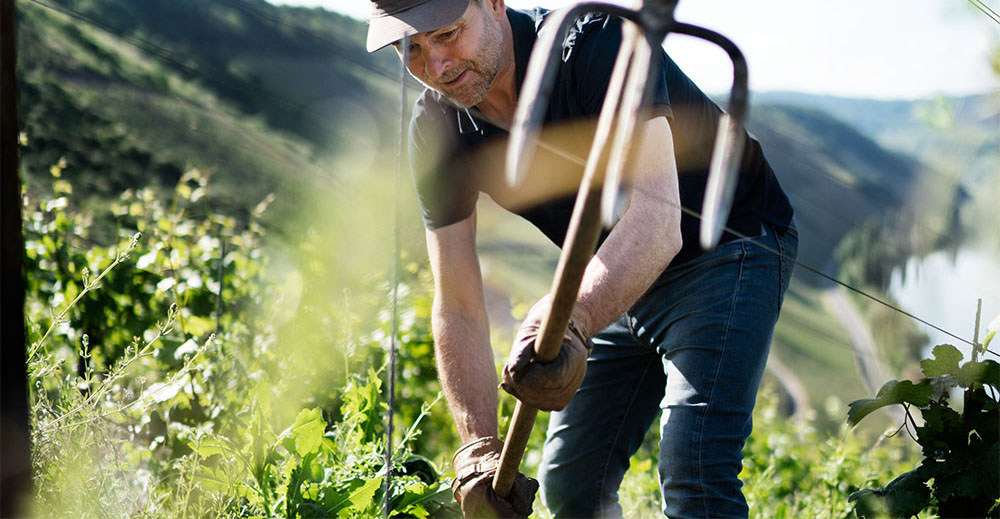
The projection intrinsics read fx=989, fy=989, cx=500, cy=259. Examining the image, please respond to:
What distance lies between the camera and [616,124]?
1413 millimetres

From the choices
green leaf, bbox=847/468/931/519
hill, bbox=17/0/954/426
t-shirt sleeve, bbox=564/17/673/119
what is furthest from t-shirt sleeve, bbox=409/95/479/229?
hill, bbox=17/0/954/426

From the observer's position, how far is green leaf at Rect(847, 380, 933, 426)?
2.18 meters

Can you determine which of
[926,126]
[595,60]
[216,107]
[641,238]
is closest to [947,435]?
[641,238]

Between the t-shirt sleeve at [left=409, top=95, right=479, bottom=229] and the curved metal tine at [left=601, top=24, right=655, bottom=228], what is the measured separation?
1276 millimetres

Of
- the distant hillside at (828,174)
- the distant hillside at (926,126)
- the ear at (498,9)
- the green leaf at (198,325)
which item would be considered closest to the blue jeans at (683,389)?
the ear at (498,9)

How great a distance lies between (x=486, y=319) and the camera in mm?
2695

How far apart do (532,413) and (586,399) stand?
90cm

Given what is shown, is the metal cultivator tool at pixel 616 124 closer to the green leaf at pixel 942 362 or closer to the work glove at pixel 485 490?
the work glove at pixel 485 490

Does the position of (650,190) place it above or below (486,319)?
above

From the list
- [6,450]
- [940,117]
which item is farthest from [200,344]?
[940,117]

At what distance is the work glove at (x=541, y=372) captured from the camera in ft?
5.51

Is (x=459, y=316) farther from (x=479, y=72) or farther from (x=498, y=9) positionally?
(x=498, y=9)

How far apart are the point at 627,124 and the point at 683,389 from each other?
→ 1.11 metres

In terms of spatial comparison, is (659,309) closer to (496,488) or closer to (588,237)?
(496,488)
